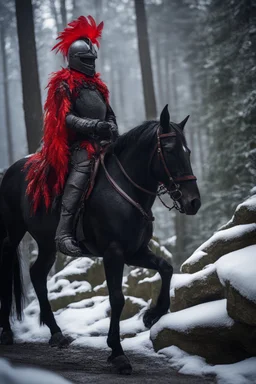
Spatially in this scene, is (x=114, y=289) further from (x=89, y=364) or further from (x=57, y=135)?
(x=57, y=135)

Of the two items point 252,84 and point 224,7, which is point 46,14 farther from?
point 252,84

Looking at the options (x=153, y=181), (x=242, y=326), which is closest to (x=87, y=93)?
(x=153, y=181)

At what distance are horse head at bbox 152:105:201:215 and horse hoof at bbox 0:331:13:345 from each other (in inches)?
136

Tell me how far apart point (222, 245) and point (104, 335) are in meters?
2.28

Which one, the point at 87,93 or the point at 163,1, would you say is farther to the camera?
the point at 163,1

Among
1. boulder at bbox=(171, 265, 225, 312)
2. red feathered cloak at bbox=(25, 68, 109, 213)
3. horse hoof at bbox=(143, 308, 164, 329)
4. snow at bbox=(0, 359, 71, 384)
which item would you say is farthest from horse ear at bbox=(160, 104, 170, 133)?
snow at bbox=(0, 359, 71, 384)

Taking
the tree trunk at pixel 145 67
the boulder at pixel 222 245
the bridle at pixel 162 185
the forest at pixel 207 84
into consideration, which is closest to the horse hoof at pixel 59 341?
the boulder at pixel 222 245

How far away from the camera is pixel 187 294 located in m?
5.45

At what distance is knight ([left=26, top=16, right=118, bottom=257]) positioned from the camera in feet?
16.6

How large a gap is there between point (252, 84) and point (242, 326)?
8.70m

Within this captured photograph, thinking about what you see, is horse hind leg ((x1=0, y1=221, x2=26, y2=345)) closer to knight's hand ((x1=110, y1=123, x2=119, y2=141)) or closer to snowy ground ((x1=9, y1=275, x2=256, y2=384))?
snowy ground ((x1=9, y1=275, x2=256, y2=384))

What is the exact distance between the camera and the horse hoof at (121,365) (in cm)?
429

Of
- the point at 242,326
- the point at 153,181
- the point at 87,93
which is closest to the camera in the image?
the point at 242,326

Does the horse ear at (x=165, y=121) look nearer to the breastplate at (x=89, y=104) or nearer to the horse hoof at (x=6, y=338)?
the breastplate at (x=89, y=104)
